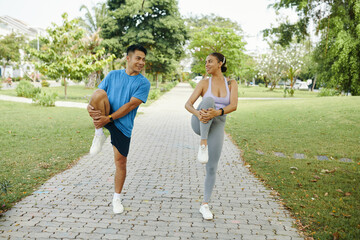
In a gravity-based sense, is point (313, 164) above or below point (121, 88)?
below

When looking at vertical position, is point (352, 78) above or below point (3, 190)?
above

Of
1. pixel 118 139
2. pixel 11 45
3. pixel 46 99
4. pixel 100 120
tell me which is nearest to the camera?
pixel 100 120

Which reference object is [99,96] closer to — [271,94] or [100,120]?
[100,120]

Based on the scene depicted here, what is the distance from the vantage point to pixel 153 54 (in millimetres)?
32031

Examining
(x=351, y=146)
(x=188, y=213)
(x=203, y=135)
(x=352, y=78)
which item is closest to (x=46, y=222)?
(x=188, y=213)

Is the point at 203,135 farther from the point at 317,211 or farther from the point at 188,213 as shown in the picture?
the point at 317,211

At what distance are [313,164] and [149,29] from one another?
26.8m

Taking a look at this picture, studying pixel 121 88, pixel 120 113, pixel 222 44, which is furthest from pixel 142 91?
pixel 222 44

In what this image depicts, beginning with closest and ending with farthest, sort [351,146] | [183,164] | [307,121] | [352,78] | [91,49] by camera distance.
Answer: [183,164] → [351,146] → [307,121] → [352,78] → [91,49]

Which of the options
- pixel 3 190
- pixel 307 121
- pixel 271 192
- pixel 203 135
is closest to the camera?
pixel 203 135

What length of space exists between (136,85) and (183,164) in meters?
3.26

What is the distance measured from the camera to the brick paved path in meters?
3.30

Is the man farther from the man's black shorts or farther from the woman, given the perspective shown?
the woman

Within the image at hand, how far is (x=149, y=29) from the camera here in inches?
1206
